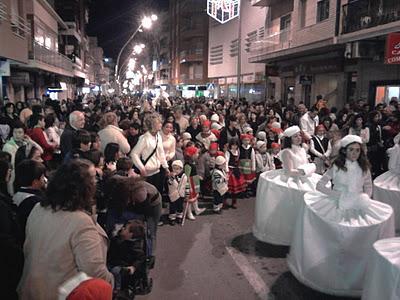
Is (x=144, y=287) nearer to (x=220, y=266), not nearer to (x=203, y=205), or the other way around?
(x=220, y=266)

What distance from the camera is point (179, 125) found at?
11398 millimetres

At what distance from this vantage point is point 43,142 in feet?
28.2

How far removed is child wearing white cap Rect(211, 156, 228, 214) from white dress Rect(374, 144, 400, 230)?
2760 millimetres

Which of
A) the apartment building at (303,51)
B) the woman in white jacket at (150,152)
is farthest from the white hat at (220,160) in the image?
the apartment building at (303,51)

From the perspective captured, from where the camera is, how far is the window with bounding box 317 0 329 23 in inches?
797

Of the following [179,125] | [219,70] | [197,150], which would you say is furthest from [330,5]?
[219,70]

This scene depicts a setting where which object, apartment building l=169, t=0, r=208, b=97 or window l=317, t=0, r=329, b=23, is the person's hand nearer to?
window l=317, t=0, r=329, b=23

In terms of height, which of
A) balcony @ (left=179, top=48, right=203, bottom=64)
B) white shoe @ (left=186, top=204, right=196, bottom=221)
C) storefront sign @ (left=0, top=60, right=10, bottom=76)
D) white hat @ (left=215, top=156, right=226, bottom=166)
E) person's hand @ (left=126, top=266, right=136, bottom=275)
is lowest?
white shoe @ (left=186, top=204, right=196, bottom=221)

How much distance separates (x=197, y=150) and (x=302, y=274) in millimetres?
4008

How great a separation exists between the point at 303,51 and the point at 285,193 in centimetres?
1574

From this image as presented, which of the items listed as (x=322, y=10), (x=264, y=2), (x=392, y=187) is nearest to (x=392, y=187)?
(x=392, y=187)

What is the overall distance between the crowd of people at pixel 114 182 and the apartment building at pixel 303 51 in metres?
6.61

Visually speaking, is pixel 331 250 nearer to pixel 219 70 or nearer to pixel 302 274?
pixel 302 274

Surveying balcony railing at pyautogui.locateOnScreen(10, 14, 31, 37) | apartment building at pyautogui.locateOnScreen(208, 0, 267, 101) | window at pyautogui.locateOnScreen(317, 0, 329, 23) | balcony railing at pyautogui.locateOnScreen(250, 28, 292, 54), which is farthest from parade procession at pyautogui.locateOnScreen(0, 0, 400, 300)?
apartment building at pyautogui.locateOnScreen(208, 0, 267, 101)
